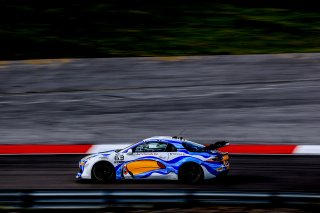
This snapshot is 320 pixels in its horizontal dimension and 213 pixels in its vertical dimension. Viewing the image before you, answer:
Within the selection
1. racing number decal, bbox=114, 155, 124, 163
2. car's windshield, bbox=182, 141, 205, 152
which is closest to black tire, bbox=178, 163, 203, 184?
car's windshield, bbox=182, 141, 205, 152

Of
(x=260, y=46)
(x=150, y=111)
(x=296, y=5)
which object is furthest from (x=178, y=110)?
(x=296, y=5)

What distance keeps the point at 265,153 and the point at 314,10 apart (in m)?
14.8

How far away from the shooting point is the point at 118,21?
29.4 m

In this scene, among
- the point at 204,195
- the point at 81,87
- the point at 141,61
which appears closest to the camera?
the point at 204,195

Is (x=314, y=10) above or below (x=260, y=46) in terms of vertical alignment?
above

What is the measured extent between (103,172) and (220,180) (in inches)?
91.5

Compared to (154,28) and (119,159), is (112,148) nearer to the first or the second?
(119,159)

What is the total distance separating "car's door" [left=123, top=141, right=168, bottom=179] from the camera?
13.7 m

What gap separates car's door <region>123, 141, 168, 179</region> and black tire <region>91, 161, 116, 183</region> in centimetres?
31

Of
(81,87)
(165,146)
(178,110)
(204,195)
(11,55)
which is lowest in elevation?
(204,195)

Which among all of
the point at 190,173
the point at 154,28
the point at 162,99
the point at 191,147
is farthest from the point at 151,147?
the point at 154,28

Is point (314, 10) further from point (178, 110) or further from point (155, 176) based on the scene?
point (155, 176)

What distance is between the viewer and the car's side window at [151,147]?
13.8m

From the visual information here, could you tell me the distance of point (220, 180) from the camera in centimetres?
1408
